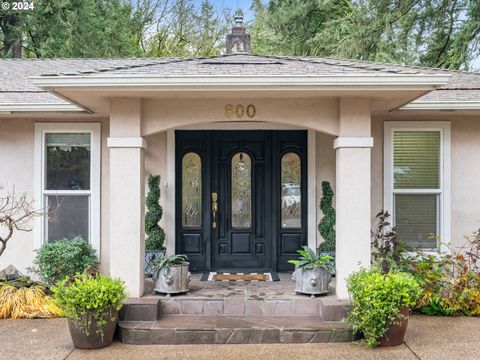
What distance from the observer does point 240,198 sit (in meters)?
7.54

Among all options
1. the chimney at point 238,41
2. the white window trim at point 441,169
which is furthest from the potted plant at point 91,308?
the chimney at point 238,41

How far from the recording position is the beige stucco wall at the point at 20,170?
23.3 feet

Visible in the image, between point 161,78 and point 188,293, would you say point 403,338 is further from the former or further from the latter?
point 161,78

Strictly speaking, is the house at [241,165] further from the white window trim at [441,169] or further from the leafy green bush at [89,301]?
the leafy green bush at [89,301]

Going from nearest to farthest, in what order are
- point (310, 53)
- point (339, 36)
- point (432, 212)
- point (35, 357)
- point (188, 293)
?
point (35, 357) → point (188, 293) → point (432, 212) → point (339, 36) → point (310, 53)

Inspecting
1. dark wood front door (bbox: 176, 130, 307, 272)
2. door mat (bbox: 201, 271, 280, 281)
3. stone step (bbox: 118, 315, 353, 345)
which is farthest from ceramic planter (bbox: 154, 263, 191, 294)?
dark wood front door (bbox: 176, 130, 307, 272)

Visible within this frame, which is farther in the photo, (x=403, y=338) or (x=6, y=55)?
(x=6, y=55)

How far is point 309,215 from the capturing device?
735 centimetres

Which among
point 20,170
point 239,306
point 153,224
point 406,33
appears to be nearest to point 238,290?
point 239,306

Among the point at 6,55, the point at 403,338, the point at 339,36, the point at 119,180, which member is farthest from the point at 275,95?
the point at 6,55

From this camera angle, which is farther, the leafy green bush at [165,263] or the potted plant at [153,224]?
the potted plant at [153,224]

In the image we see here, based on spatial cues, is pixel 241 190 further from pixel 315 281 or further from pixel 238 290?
pixel 315 281

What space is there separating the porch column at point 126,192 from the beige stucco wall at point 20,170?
1.60m

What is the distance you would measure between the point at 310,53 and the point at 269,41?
68.9 inches
